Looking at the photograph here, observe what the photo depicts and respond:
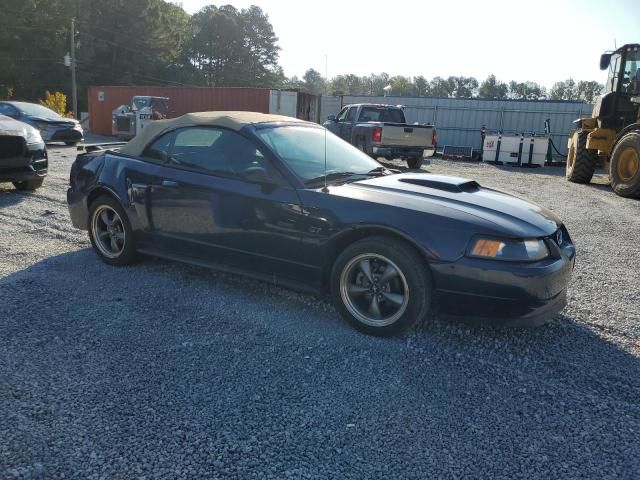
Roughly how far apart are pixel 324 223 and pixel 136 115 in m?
21.5

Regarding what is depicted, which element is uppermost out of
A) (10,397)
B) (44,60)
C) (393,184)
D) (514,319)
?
(44,60)

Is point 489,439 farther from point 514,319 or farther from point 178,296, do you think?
point 178,296

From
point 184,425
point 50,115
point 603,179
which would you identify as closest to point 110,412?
point 184,425

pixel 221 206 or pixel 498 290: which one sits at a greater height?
pixel 221 206

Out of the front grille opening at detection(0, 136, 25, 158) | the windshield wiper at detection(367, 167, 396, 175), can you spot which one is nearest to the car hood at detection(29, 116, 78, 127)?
the front grille opening at detection(0, 136, 25, 158)

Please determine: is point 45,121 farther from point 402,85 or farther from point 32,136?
point 402,85

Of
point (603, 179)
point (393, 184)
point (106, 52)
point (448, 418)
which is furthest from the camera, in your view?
point (106, 52)

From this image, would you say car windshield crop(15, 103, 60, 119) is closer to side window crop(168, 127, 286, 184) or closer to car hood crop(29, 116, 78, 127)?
car hood crop(29, 116, 78, 127)

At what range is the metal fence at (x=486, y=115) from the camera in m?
22.2

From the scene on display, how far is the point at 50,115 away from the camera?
707 inches

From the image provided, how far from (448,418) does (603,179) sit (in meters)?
14.8

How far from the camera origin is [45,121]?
56.9 ft

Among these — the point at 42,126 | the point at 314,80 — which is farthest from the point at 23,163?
the point at 314,80

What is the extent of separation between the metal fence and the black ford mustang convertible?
20.1m
